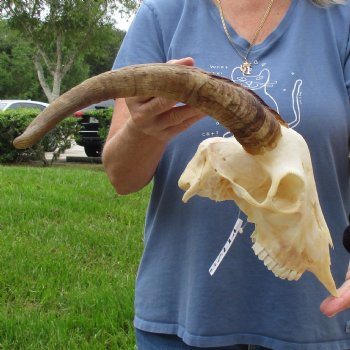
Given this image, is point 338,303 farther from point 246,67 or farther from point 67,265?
point 67,265

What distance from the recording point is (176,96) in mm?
1234

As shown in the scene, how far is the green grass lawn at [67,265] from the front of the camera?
13.2 ft

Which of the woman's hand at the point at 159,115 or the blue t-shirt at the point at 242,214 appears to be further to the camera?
the blue t-shirt at the point at 242,214

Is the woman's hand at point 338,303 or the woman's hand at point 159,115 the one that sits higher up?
the woman's hand at point 159,115

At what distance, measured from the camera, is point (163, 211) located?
6.15 ft

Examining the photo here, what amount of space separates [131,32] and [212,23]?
0.24 metres

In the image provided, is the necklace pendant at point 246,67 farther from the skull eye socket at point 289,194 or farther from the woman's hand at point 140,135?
the skull eye socket at point 289,194

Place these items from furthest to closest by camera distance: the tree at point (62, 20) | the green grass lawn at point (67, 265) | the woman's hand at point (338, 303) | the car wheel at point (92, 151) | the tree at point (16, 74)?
1. the tree at point (16, 74)
2. the tree at point (62, 20)
3. the car wheel at point (92, 151)
4. the green grass lawn at point (67, 265)
5. the woman's hand at point (338, 303)

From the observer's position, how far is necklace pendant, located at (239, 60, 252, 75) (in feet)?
5.91

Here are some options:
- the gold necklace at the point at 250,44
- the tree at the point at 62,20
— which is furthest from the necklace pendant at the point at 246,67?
the tree at the point at 62,20

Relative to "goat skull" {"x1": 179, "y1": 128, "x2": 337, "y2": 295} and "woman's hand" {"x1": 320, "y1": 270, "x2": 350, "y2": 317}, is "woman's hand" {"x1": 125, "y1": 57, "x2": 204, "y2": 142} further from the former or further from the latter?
"woman's hand" {"x1": 320, "y1": 270, "x2": 350, "y2": 317}

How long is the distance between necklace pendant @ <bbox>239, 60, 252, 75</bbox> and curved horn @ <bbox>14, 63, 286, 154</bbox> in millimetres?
479

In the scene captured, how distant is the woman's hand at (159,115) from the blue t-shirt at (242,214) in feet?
0.88

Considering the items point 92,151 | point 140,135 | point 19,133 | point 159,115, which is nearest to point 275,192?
point 159,115
